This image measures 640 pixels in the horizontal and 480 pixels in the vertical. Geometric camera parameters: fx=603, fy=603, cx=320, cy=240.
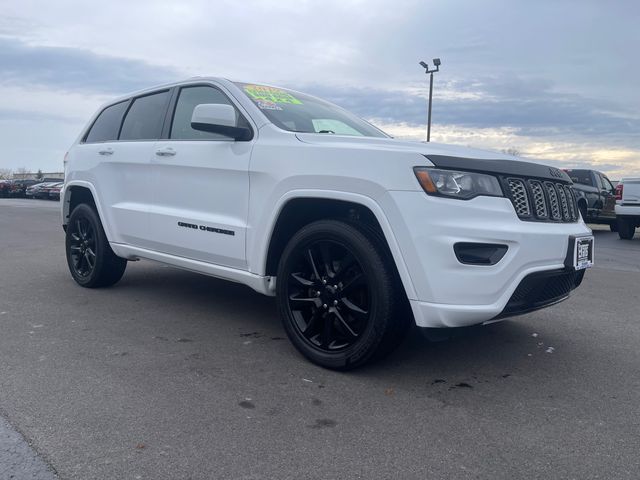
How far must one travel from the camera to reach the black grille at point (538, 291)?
10.8 ft

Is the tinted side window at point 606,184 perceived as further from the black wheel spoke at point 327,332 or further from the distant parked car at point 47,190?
the distant parked car at point 47,190

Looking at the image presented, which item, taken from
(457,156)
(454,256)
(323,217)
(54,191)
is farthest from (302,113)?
(54,191)

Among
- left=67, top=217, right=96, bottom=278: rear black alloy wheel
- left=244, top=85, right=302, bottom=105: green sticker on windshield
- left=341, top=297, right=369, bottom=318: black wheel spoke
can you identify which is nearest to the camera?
left=341, top=297, right=369, bottom=318: black wheel spoke

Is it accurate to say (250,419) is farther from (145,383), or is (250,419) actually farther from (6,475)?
(6,475)

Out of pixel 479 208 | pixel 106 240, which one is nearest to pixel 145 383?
pixel 479 208

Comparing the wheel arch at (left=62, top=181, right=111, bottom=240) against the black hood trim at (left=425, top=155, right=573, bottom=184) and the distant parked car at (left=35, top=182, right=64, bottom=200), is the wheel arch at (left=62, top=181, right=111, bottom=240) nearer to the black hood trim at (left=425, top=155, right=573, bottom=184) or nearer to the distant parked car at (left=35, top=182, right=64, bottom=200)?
the black hood trim at (left=425, top=155, right=573, bottom=184)

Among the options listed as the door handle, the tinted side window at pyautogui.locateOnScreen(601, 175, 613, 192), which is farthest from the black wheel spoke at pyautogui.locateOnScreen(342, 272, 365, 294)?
the tinted side window at pyautogui.locateOnScreen(601, 175, 613, 192)

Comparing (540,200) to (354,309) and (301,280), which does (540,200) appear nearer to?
(354,309)

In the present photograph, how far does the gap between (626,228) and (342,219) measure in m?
12.6

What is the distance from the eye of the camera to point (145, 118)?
5426 millimetres

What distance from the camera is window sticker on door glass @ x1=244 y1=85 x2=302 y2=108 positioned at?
178 inches

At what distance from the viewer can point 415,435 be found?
2844 millimetres

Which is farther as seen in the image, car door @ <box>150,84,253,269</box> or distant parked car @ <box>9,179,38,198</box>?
distant parked car @ <box>9,179,38,198</box>

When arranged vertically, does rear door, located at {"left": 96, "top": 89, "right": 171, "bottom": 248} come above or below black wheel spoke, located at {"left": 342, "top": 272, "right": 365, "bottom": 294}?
above
